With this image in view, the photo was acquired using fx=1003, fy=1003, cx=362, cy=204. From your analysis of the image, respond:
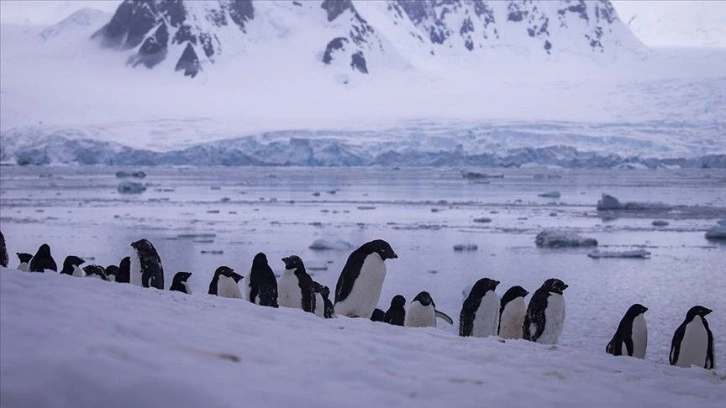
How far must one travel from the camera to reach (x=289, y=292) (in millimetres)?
6570

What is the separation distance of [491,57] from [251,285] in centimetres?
8759

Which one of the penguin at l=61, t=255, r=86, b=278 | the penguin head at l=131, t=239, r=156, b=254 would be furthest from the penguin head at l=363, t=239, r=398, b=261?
the penguin at l=61, t=255, r=86, b=278

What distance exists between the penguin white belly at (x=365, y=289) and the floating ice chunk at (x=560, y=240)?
8.19 m

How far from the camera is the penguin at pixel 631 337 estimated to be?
20.3 ft

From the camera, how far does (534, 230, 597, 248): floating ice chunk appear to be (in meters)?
14.3

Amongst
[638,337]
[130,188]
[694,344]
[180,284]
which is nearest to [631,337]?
[638,337]

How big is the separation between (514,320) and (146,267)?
271 cm

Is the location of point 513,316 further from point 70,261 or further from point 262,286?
point 70,261

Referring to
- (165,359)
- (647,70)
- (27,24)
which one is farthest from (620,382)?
(27,24)

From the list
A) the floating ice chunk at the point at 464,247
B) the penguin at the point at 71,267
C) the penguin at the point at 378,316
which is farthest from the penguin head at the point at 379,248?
the floating ice chunk at the point at 464,247

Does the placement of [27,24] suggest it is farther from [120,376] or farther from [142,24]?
[120,376]

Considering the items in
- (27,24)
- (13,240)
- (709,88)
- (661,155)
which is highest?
(27,24)

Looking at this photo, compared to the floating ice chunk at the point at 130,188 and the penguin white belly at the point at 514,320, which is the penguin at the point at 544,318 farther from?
the floating ice chunk at the point at 130,188

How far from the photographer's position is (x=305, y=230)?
56.5 feet
